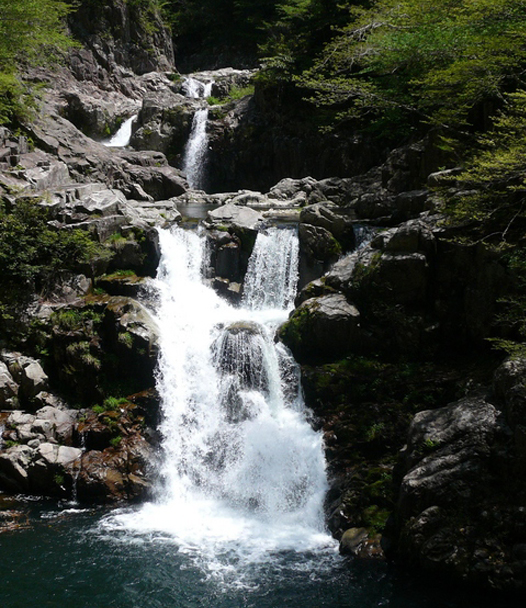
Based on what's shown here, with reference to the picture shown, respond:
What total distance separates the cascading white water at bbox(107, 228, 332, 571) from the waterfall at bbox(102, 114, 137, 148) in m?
18.6

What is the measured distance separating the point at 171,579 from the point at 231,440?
388 centimetres

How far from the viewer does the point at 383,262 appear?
1261cm

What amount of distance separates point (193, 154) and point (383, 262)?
808 inches

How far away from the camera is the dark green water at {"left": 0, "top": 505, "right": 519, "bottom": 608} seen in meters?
7.73

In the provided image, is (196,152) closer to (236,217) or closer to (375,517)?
(236,217)

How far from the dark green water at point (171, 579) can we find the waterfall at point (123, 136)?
2620 centimetres

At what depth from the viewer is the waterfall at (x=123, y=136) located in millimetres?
30812

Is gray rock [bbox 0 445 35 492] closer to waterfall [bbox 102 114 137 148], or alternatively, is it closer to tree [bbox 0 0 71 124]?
tree [bbox 0 0 71 124]

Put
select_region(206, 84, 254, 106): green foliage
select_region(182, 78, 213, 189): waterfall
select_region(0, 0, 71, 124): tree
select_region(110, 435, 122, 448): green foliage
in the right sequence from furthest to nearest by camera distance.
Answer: select_region(206, 84, 254, 106): green foliage → select_region(182, 78, 213, 189): waterfall → select_region(0, 0, 71, 124): tree → select_region(110, 435, 122, 448): green foliage

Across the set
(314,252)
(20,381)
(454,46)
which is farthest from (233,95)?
(20,381)

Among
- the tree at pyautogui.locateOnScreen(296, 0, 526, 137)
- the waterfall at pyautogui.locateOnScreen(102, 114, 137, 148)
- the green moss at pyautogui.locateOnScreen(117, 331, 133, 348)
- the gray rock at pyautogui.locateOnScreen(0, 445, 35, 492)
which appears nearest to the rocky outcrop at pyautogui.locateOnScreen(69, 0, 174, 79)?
the waterfall at pyautogui.locateOnScreen(102, 114, 137, 148)

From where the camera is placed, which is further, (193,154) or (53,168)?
(193,154)

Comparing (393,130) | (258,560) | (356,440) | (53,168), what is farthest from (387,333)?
(393,130)

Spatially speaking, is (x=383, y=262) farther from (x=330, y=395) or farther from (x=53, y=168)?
(x=53, y=168)
